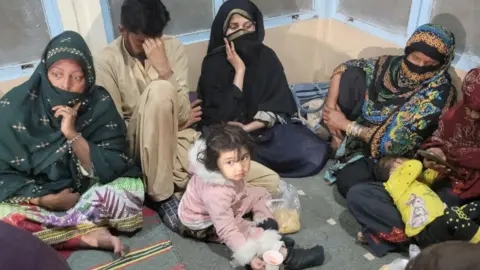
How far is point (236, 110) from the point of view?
2541 mm

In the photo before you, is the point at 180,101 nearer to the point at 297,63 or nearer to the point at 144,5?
the point at 144,5

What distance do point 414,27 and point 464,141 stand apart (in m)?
0.87

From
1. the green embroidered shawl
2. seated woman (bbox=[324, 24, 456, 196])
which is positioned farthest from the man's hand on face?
seated woman (bbox=[324, 24, 456, 196])

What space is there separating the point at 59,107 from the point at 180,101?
0.59m

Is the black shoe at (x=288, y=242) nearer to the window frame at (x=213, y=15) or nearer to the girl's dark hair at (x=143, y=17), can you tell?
the girl's dark hair at (x=143, y=17)

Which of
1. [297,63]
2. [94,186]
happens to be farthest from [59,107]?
[297,63]

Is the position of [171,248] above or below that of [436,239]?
below

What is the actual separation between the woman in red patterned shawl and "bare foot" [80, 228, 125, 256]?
1.40 metres

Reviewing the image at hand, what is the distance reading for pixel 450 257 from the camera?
33.1 inches

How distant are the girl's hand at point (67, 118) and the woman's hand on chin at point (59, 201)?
0.25m

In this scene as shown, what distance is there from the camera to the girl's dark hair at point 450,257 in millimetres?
816

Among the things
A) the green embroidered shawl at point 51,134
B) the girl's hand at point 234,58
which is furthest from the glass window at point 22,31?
the girl's hand at point 234,58

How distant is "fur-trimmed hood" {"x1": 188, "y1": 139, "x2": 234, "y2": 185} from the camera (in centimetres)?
185

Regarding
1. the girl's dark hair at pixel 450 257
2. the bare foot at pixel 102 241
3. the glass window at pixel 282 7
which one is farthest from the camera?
the glass window at pixel 282 7
